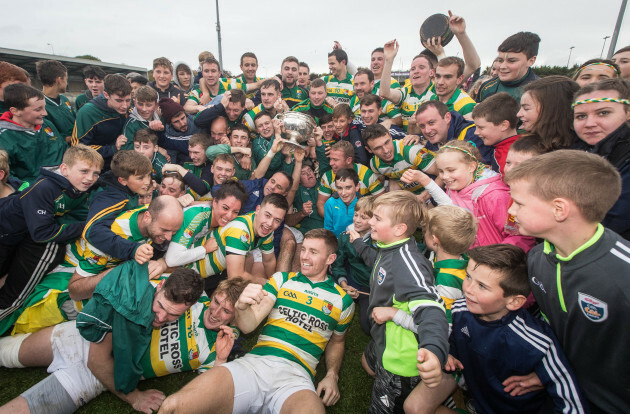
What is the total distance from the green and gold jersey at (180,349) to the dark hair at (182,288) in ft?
1.35

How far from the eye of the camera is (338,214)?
176 inches

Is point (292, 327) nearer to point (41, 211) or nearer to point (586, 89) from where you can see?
point (41, 211)

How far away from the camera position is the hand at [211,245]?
3.57 metres

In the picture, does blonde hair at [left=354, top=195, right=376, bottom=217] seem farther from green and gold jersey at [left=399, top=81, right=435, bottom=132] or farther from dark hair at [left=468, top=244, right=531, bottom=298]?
green and gold jersey at [left=399, top=81, right=435, bottom=132]

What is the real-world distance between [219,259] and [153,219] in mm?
933

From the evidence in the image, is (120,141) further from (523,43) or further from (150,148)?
(523,43)

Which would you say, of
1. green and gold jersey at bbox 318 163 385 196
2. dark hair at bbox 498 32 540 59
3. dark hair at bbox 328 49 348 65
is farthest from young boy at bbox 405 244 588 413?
dark hair at bbox 328 49 348 65

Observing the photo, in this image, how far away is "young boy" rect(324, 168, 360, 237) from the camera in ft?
14.3

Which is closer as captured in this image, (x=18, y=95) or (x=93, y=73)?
(x=18, y=95)

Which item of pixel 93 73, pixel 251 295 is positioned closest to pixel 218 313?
pixel 251 295

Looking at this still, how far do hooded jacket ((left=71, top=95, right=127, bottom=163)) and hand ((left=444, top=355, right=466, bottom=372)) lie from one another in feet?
17.4

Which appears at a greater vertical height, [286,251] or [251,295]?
[251,295]

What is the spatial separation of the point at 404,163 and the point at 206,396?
381 cm

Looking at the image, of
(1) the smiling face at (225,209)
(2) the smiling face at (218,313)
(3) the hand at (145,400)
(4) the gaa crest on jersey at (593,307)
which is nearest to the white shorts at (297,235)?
(1) the smiling face at (225,209)
